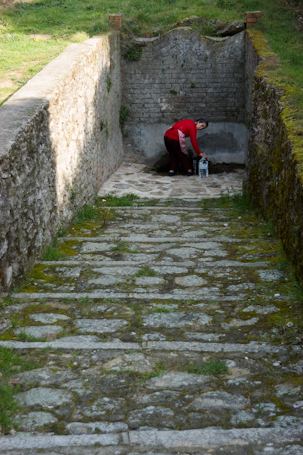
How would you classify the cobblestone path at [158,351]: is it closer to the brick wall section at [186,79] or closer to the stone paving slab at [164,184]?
the stone paving slab at [164,184]

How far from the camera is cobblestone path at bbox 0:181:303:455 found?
2947 mm

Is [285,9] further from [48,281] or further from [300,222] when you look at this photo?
[48,281]

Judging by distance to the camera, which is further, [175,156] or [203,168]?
[175,156]

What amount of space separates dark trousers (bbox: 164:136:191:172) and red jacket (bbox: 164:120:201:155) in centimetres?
11

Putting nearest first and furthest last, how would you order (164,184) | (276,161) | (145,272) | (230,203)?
(145,272)
(276,161)
(230,203)
(164,184)

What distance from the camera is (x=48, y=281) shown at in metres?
5.26

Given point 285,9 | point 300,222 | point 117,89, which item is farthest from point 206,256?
point 285,9

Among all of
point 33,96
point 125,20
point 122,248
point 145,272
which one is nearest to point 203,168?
point 125,20

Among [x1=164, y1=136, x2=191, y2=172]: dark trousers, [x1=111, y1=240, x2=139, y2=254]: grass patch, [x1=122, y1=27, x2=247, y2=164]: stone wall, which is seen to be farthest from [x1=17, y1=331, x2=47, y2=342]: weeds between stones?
[x1=122, y1=27, x2=247, y2=164]: stone wall

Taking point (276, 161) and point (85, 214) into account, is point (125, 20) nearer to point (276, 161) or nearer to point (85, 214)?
point (85, 214)

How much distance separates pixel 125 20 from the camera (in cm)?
1220

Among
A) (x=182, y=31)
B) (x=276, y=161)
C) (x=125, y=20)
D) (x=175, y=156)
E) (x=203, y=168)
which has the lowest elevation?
(x=203, y=168)

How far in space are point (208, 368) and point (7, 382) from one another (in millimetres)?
1299

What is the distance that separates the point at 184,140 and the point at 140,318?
313 inches
